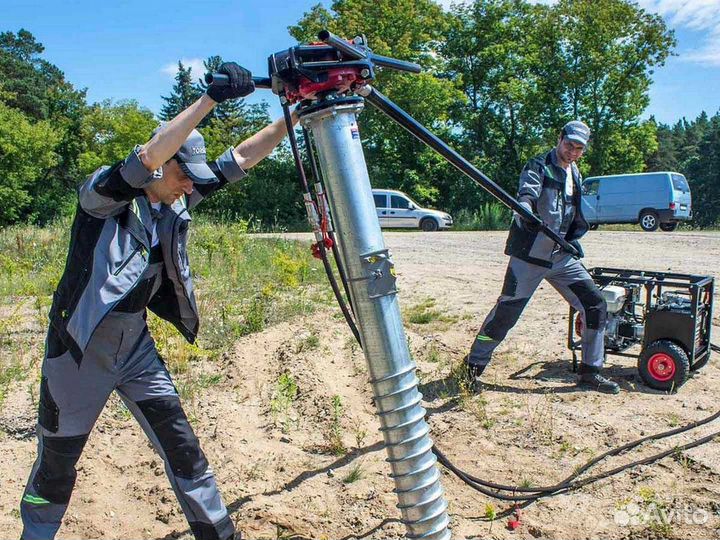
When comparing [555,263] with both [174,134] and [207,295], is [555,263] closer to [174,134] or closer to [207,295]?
[174,134]

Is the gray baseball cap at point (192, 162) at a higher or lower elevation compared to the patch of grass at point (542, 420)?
higher

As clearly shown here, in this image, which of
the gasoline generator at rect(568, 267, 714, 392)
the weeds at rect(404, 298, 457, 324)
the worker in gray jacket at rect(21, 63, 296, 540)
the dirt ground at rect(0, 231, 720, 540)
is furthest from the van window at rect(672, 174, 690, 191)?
the worker in gray jacket at rect(21, 63, 296, 540)

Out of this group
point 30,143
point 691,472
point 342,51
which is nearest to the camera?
point 342,51

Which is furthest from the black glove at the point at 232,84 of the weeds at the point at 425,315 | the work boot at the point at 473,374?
the weeds at the point at 425,315

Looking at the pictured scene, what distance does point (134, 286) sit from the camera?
121 inches

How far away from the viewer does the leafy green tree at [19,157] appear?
41375mm

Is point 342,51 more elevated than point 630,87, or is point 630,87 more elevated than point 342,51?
point 630,87

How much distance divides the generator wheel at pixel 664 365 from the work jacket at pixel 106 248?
4195 millimetres

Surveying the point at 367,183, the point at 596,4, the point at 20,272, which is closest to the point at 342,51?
the point at 367,183

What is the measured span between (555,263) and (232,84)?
12.4 ft

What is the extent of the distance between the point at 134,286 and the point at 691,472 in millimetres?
3512

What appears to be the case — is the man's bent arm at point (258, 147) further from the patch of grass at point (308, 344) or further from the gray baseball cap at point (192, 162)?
the patch of grass at point (308, 344)

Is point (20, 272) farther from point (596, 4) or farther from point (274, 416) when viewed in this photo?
point (596, 4)

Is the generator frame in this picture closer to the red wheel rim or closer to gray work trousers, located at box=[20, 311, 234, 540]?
the red wheel rim
